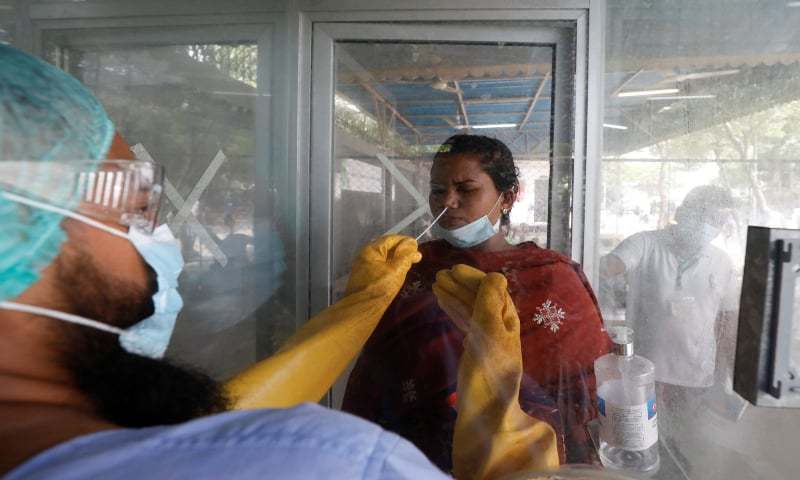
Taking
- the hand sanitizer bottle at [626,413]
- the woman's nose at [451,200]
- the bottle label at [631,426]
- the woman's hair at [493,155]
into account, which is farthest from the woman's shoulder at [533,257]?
the bottle label at [631,426]

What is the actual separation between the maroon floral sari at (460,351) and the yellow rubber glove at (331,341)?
0.32 feet

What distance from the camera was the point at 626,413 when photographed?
98cm

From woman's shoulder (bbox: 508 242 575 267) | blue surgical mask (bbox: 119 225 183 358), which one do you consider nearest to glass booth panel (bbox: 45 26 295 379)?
woman's shoulder (bbox: 508 242 575 267)

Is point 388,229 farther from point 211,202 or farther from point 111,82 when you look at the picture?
point 111,82

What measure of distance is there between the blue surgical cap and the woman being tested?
853mm

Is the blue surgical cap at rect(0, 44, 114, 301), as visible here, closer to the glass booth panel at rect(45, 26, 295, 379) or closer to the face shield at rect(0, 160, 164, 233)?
the face shield at rect(0, 160, 164, 233)

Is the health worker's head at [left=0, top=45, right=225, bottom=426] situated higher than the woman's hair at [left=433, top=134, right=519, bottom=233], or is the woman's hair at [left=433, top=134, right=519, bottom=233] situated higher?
the woman's hair at [left=433, top=134, right=519, bottom=233]

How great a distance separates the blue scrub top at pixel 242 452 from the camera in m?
0.44

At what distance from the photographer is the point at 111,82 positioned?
186 centimetres

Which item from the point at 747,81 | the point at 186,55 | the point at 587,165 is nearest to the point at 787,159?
the point at 747,81

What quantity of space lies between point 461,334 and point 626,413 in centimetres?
39

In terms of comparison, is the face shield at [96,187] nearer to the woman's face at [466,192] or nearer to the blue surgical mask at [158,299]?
the blue surgical mask at [158,299]

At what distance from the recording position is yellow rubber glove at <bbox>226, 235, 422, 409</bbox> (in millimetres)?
1118

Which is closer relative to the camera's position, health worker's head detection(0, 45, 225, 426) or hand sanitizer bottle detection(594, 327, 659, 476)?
health worker's head detection(0, 45, 225, 426)
